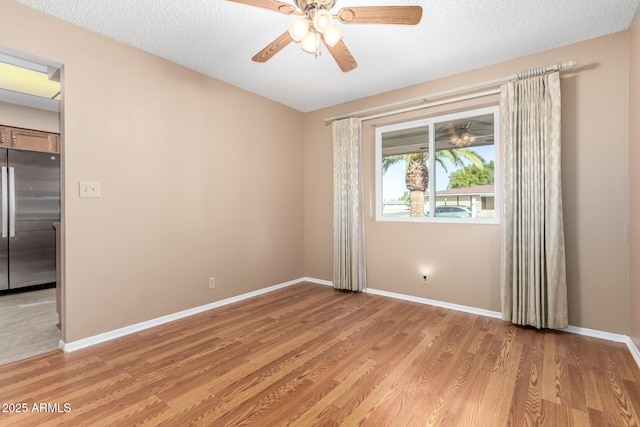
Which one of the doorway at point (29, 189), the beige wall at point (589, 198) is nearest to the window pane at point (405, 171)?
the beige wall at point (589, 198)

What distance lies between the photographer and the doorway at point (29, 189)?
11.7 feet

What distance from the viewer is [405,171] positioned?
3791 mm

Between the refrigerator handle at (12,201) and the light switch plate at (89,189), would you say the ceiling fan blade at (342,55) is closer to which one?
the light switch plate at (89,189)

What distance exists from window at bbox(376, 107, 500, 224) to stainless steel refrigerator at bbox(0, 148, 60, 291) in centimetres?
458

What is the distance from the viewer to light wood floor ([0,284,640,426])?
159cm

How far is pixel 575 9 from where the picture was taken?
2178 mm

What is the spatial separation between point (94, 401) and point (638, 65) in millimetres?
4220

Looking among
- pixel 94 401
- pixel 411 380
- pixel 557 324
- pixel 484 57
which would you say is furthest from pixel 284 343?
pixel 484 57

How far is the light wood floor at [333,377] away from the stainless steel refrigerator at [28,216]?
2575 millimetres

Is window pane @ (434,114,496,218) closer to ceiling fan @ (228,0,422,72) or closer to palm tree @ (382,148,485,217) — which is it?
palm tree @ (382,148,485,217)

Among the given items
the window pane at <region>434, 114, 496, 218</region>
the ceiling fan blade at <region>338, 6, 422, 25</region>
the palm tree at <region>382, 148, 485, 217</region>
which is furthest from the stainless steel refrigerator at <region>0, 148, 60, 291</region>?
the window pane at <region>434, 114, 496, 218</region>

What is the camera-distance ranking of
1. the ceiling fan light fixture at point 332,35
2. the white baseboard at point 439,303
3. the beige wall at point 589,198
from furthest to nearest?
the white baseboard at point 439,303 → the beige wall at point 589,198 → the ceiling fan light fixture at point 332,35

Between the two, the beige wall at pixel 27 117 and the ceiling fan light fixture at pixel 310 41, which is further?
the beige wall at pixel 27 117

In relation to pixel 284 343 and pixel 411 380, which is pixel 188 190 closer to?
pixel 284 343
